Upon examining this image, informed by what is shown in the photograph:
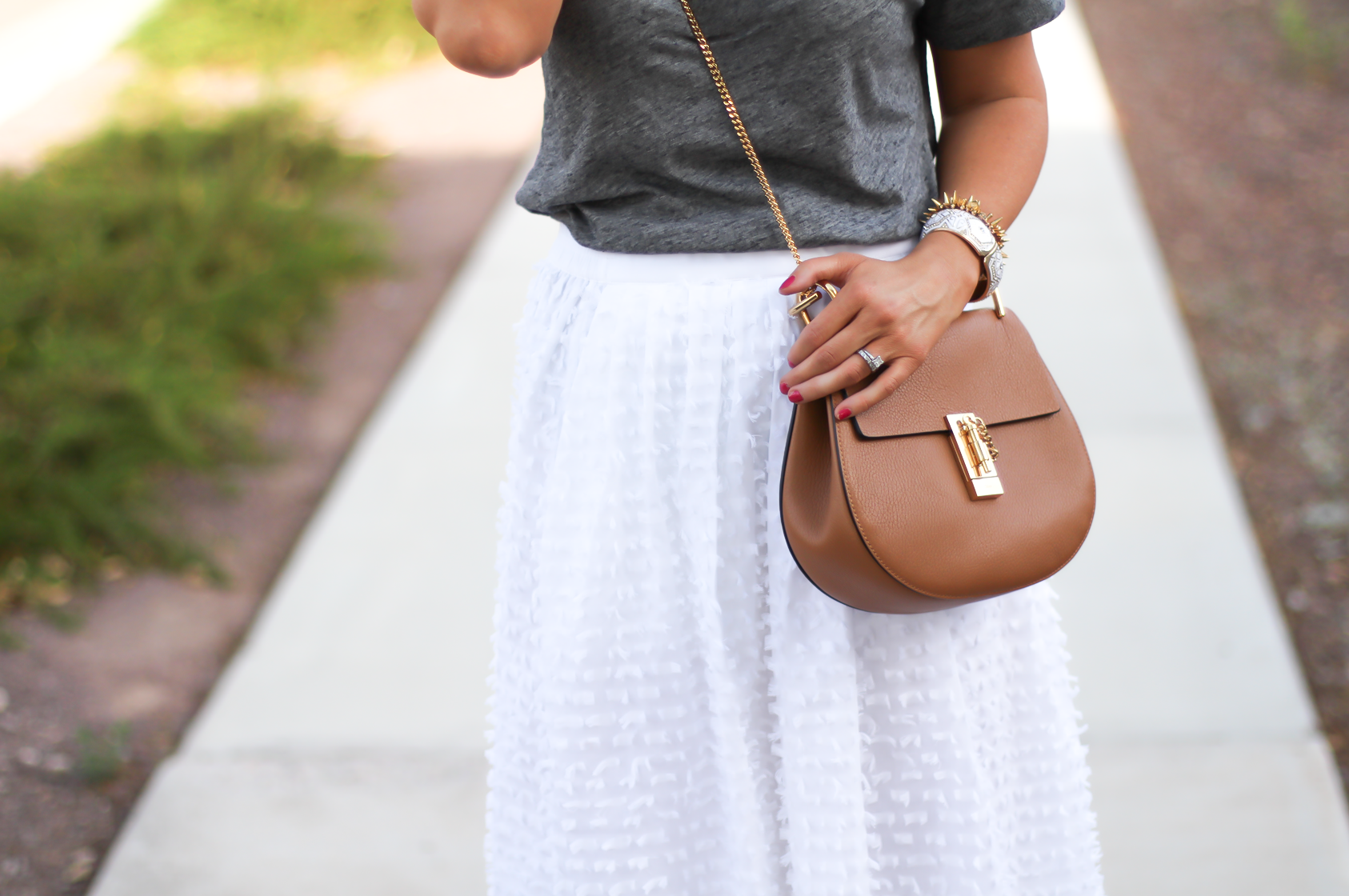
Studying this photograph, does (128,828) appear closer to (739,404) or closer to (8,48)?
(739,404)

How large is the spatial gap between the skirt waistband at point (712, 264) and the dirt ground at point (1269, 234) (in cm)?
176

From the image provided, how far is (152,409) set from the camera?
330 cm

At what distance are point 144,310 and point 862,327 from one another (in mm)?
3464

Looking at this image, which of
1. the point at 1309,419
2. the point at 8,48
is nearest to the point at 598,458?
the point at 1309,419

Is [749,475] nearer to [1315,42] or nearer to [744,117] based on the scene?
[744,117]

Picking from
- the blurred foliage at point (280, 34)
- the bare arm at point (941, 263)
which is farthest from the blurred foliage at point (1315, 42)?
the bare arm at point (941, 263)

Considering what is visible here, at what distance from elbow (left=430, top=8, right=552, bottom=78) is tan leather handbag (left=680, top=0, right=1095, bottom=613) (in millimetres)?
168

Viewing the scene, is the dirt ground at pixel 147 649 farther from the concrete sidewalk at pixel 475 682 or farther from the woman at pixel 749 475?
the woman at pixel 749 475

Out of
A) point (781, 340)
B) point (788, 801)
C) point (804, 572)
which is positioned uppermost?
point (781, 340)

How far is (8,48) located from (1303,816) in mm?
8571

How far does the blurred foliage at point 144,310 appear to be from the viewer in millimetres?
3016

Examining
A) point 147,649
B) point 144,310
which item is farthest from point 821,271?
point 144,310

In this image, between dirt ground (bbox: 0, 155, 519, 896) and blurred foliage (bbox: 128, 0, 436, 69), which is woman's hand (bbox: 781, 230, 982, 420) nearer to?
dirt ground (bbox: 0, 155, 519, 896)

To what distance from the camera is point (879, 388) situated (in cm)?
99
